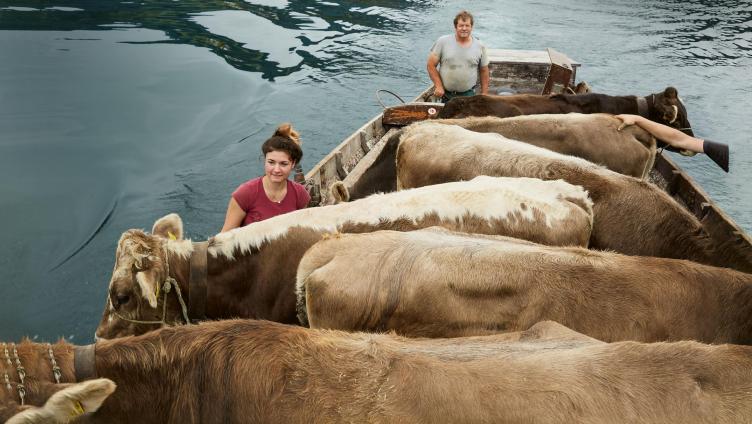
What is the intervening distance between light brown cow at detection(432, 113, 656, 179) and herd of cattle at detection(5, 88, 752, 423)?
0.85 metres

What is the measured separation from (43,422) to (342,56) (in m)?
23.9

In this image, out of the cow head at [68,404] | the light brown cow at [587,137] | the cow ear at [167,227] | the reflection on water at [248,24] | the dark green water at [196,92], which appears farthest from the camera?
the reflection on water at [248,24]

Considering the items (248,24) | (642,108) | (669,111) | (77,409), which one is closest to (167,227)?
(77,409)

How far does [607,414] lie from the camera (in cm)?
239

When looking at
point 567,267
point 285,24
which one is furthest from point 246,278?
point 285,24

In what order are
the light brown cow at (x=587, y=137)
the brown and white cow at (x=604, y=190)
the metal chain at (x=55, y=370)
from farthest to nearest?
the light brown cow at (x=587, y=137) → the brown and white cow at (x=604, y=190) → the metal chain at (x=55, y=370)

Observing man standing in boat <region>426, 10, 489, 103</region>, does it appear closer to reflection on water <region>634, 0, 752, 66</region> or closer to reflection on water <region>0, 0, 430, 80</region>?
reflection on water <region>0, 0, 430, 80</region>

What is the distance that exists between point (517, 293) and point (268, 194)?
2.78 metres

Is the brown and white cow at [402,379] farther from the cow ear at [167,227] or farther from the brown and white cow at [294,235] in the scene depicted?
the cow ear at [167,227]

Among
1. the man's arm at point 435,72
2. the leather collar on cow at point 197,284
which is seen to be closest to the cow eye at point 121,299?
the leather collar on cow at point 197,284

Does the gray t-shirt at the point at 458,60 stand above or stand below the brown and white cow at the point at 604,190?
above

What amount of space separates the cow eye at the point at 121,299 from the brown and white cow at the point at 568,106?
5.35m

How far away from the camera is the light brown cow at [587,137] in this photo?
Result: 22.3 feet

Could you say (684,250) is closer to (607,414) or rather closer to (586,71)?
(607,414)
